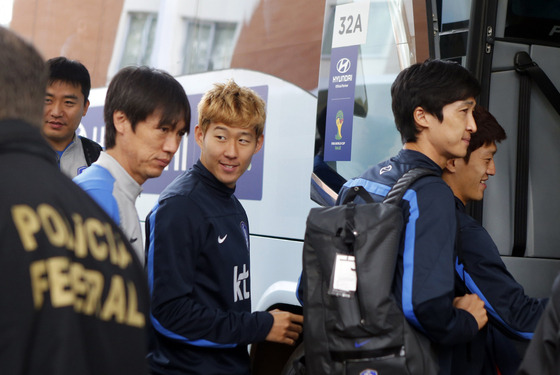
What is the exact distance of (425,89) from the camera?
2719 millimetres

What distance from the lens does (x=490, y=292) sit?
2.62 meters

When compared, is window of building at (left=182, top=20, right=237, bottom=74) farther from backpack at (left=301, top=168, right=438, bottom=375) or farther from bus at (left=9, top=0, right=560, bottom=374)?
backpack at (left=301, top=168, right=438, bottom=375)

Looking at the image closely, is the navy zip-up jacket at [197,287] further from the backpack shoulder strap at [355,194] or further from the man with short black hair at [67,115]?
the man with short black hair at [67,115]

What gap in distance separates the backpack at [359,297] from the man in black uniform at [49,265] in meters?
1.20

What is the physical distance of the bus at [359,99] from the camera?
134 inches

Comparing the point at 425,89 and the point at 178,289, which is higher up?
the point at 425,89

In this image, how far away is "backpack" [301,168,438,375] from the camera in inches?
92.0

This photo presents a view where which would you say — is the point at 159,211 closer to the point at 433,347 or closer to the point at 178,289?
the point at 178,289

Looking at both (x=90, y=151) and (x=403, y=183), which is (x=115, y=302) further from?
(x=90, y=151)

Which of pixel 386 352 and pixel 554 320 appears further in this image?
pixel 386 352

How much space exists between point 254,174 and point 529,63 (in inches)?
62.0

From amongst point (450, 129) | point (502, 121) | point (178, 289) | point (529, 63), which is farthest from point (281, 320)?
point (529, 63)

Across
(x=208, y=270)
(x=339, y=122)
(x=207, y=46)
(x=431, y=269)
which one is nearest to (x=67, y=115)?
(x=207, y=46)

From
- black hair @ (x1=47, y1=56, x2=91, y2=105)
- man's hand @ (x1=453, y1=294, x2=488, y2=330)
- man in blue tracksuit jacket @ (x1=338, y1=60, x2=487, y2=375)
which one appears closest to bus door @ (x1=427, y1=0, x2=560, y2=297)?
man in blue tracksuit jacket @ (x1=338, y1=60, x2=487, y2=375)
